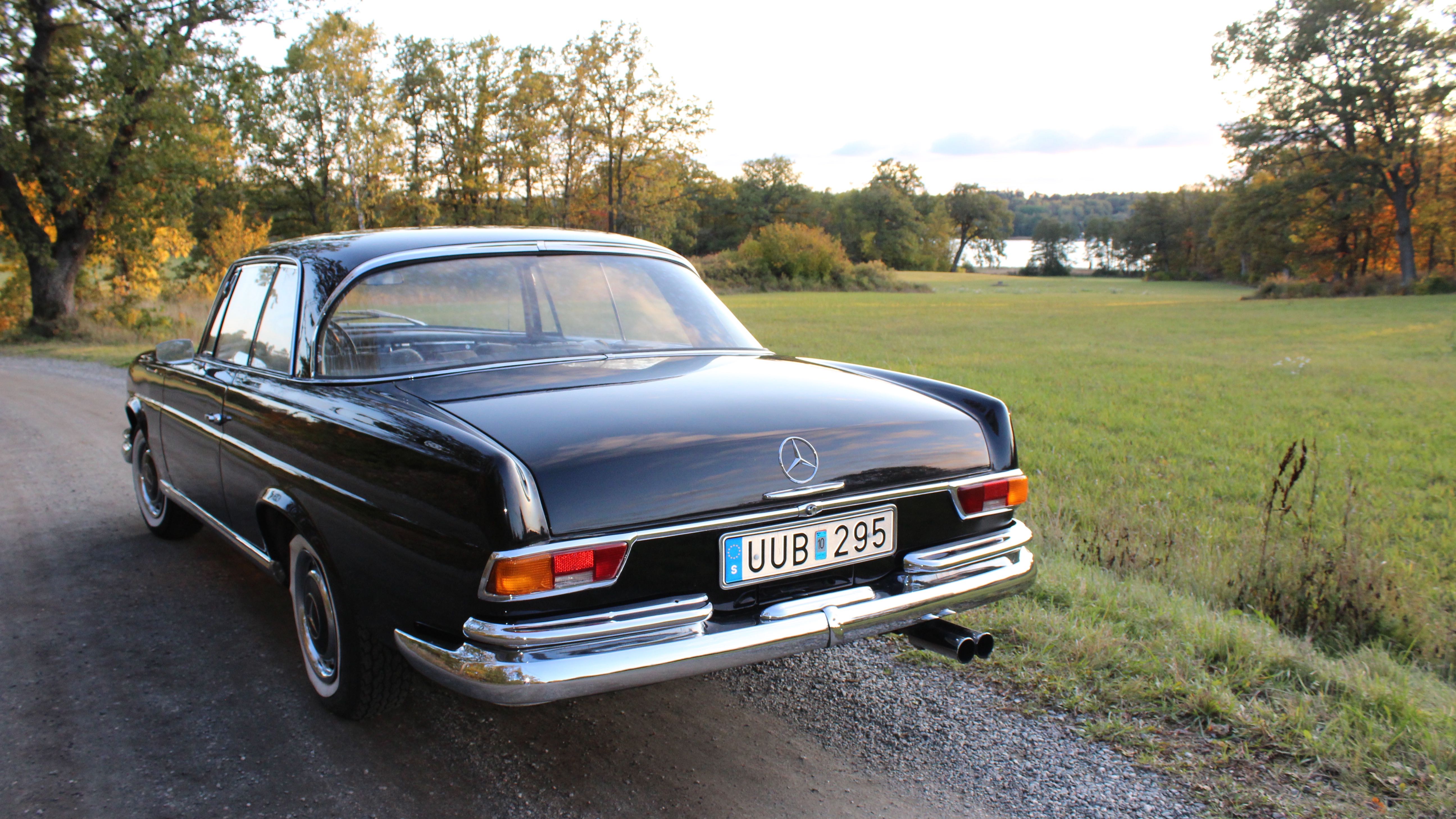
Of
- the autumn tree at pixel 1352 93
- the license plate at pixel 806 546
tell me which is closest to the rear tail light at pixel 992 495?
the license plate at pixel 806 546

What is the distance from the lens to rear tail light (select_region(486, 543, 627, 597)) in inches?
86.4

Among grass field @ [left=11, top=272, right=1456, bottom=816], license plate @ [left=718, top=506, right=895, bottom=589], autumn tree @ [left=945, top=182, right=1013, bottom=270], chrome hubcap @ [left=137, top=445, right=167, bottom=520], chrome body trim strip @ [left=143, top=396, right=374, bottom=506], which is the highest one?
autumn tree @ [left=945, top=182, right=1013, bottom=270]

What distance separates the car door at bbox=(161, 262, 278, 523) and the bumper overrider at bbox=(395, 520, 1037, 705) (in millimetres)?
1843

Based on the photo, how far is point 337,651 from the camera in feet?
9.78

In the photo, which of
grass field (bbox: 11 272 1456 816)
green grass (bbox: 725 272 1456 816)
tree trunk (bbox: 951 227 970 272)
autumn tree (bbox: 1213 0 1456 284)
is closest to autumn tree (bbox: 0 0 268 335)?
Answer: grass field (bbox: 11 272 1456 816)

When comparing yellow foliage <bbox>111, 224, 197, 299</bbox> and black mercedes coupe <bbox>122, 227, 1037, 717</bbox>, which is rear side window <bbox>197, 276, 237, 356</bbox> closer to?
black mercedes coupe <bbox>122, 227, 1037, 717</bbox>

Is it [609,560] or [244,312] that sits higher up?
[244,312]

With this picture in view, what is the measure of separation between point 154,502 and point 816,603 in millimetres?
4340

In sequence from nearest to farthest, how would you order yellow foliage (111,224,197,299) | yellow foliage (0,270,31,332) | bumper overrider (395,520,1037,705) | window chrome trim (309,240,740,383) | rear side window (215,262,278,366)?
1. bumper overrider (395,520,1037,705)
2. window chrome trim (309,240,740,383)
3. rear side window (215,262,278,366)
4. yellow foliage (0,270,31,332)
5. yellow foliage (111,224,197,299)

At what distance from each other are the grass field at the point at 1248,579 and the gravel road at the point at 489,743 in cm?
33

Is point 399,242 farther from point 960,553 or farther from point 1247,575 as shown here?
point 1247,575

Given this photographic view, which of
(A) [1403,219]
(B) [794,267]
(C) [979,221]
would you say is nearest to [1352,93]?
(A) [1403,219]

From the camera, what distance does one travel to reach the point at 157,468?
477 centimetres

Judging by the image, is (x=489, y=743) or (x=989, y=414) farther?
(x=989, y=414)
